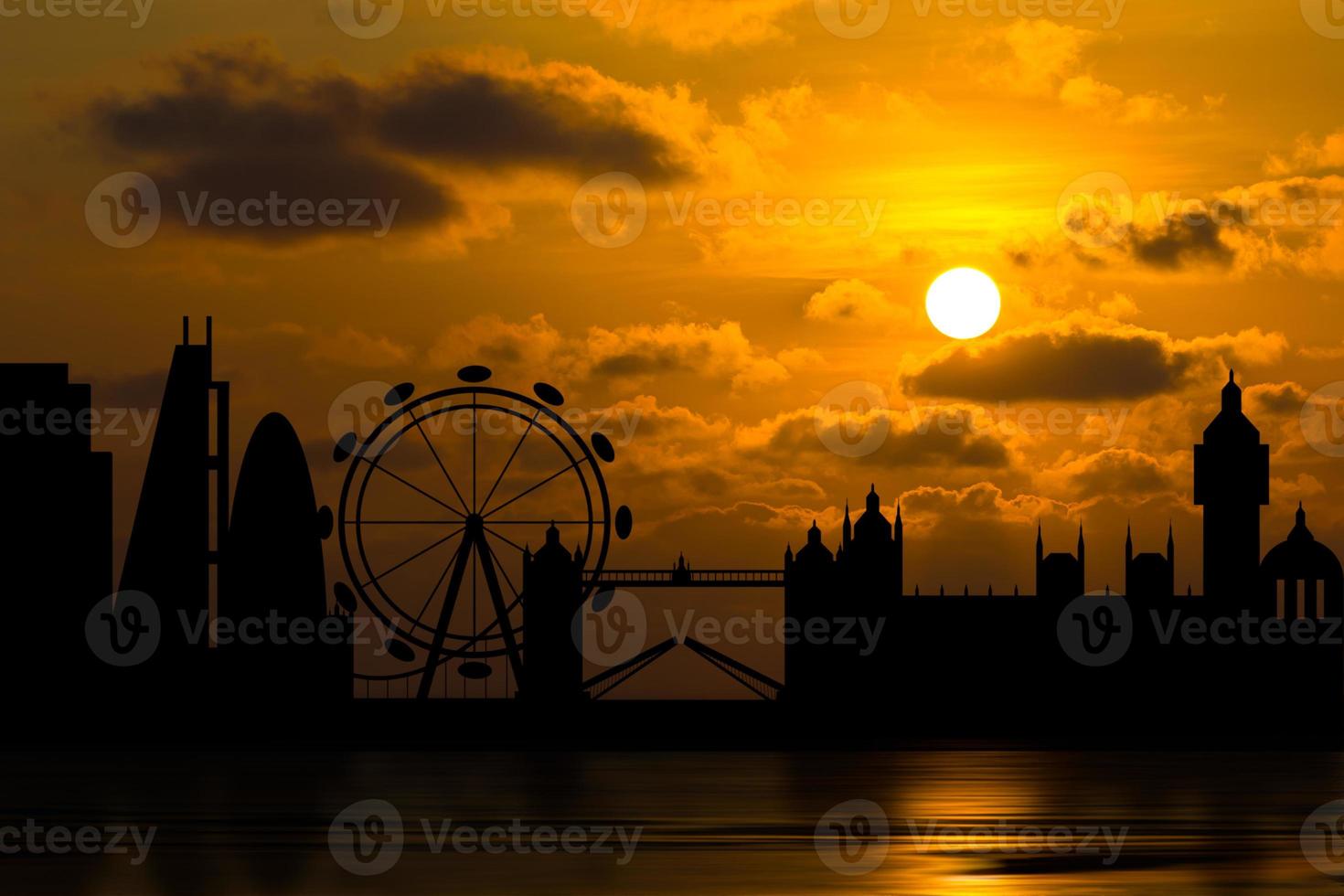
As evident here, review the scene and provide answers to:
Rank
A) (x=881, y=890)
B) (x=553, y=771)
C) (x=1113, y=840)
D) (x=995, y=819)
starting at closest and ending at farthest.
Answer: (x=881, y=890)
(x=1113, y=840)
(x=995, y=819)
(x=553, y=771)

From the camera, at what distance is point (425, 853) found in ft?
289

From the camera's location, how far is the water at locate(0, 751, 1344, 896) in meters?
76.4

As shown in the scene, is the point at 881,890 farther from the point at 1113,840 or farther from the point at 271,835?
the point at 271,835

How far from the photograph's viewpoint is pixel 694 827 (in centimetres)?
10506

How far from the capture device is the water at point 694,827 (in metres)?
76.4

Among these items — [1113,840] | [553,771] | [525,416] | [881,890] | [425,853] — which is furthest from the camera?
[553,771]

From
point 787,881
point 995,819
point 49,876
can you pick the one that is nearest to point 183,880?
point 49,876

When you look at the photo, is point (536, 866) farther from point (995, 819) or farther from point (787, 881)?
point (995, 819)

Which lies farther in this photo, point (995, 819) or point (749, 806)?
point (749, 806)

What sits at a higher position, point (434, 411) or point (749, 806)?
point (434, 411)

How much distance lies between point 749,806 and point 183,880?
50.6 m

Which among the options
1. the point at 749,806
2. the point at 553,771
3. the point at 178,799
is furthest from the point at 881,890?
the point at 553,771

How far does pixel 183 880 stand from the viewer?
3034 inches

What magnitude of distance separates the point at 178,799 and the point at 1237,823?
57436 mm
